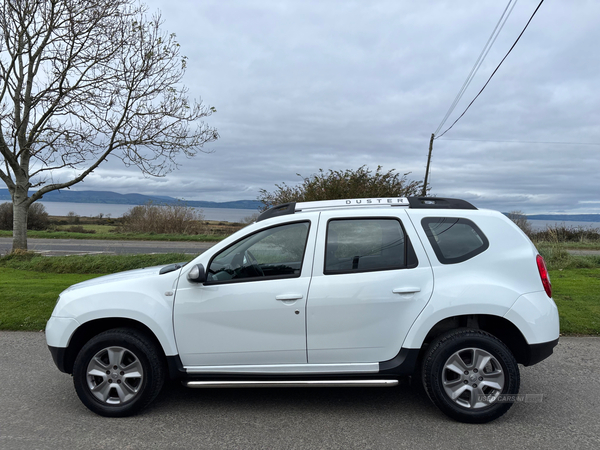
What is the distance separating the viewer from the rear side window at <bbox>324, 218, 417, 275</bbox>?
3.90m

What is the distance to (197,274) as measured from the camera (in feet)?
12.5

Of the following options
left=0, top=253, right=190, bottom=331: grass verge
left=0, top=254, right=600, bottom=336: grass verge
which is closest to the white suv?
left=0, top=254, right=600, bottom=336: grass verge

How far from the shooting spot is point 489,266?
12.7 feet

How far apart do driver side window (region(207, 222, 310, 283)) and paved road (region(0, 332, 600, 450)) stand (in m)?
1.20

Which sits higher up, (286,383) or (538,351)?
(538,351)

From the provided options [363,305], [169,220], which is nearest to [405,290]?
[363,305]

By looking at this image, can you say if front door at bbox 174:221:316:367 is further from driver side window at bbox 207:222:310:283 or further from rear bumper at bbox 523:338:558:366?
rear bumper at bbox 523:338:558:366

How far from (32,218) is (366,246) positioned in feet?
111

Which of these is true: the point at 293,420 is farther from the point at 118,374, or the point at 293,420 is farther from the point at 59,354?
the point at 59,354

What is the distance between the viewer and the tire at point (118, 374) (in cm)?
386

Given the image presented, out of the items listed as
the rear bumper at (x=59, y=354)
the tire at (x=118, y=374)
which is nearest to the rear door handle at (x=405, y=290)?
the tire at (x=118, y=374)

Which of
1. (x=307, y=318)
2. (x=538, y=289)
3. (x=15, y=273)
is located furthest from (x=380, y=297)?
(x=15, y=273)

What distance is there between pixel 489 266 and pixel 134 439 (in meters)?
3.19

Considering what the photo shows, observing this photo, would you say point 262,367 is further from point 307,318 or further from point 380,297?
point 380,297
